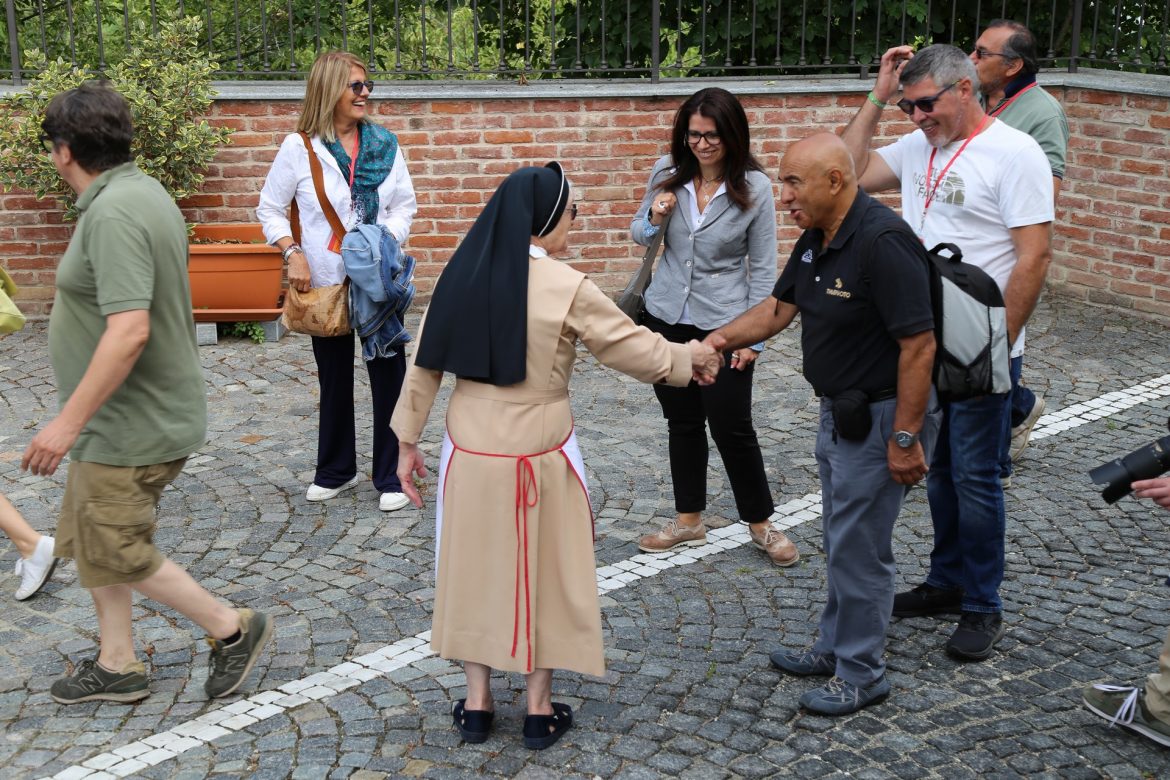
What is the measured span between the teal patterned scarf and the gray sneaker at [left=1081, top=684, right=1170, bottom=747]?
355 centimetres

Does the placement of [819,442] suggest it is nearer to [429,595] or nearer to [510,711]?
[510,711]

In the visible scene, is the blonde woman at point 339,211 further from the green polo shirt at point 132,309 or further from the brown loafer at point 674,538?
the green polo shirt at point 132,309

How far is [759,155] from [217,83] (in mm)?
3689

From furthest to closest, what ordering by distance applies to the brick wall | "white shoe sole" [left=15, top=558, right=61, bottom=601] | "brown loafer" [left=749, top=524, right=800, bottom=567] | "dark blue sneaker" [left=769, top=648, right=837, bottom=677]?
the brick wall
"brown loafer" [left=749, top=524, right=800, bottom=567]
"white shoe sole" [left=15, top=558, right=61, bottom=601]
"dark blue sneaker" [left=769, top=648, right=837, bottom=677]

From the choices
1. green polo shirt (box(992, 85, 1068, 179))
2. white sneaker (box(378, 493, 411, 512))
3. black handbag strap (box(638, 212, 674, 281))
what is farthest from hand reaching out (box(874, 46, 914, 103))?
white sneaker (box(378, 493, 411, 512))

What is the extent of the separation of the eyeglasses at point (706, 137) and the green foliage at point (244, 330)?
14.0 feet

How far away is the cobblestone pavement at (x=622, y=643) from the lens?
427cm

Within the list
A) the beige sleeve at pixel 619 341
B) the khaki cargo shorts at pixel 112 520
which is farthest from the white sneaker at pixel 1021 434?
the khaki cargo shorts at pixel 112 520

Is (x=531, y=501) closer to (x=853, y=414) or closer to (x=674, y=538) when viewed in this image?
(x=853, y=414)

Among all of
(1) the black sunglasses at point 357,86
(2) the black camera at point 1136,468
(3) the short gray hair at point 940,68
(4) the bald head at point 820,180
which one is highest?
(3) the short gray hair at point 940,68

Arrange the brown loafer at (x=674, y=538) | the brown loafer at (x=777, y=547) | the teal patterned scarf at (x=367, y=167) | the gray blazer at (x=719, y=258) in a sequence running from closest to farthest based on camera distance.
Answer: the gray blazer at (x=719, y=258) → the brown loafer at (x=777, y=547) → the brown loafer at (x=674, y=538) → the teal patterned scarf at (x=367, y=167)

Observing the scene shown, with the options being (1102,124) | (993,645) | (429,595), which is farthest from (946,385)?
(1102,124)

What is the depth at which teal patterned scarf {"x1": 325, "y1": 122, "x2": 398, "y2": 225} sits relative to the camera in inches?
242

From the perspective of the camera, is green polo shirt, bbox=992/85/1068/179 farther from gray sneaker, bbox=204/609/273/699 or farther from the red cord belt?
gray sneaker, bbox=204/609/273/699
